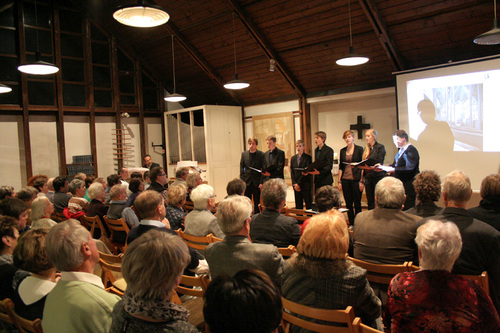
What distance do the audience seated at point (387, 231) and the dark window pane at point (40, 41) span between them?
886 cm

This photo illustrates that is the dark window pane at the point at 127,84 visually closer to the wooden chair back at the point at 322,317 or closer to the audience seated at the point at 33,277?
the audience seated at the point at 33,277

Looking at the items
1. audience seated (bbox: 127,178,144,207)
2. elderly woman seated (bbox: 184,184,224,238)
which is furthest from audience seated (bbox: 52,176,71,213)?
elderly woman seated (bbox: 184,184,224,238)

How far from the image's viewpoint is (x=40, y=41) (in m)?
8.78

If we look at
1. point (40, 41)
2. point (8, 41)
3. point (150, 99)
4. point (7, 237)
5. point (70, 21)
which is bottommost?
point (7, 237)

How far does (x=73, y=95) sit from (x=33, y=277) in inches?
331

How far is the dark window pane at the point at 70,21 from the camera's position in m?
9.12

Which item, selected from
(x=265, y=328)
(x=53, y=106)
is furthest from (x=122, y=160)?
(x=265, y=328)

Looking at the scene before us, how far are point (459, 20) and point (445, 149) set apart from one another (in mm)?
2066

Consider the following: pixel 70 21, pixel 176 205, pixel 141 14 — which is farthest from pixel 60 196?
pixel 70 21

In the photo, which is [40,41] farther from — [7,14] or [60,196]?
[60,196]

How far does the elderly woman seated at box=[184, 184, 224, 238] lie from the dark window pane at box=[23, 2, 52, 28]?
774 centimetres

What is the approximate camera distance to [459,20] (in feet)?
19.0

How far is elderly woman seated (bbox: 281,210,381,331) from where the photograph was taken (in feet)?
5.95

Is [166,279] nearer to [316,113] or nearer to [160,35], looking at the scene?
[316,113]
